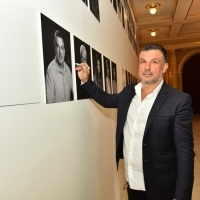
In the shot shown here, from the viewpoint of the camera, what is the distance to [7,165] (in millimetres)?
1002

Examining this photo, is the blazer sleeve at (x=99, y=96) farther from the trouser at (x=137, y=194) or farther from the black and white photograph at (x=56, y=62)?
the trouser at (x=137, y=194)

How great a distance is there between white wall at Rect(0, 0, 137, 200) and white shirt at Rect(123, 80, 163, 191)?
1.05ft

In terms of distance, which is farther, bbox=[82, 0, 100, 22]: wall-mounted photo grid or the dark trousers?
bbox=[82, 0, 100, 22]: wall-mounted photo grid

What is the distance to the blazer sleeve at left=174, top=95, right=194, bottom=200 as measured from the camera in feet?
6.03

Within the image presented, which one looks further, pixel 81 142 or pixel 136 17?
pixel 136 17

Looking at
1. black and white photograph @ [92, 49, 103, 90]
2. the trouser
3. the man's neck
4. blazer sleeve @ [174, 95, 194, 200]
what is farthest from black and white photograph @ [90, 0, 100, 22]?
the trouser

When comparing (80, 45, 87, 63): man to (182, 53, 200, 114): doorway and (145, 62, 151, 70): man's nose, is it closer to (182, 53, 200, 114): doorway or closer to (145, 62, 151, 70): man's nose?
(145, 62, 151, 70): man's nose

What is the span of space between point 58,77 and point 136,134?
0.86 m

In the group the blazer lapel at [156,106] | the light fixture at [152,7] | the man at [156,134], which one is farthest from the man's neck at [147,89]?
the light fixture at [152,7]

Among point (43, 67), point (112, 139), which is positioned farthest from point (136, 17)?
point (43, 67)

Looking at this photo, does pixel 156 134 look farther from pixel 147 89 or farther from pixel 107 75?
pixel 107 75

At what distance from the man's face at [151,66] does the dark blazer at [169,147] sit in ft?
0.38

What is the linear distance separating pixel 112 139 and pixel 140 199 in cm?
96

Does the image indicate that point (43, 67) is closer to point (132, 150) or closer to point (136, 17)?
point (132, 150)
